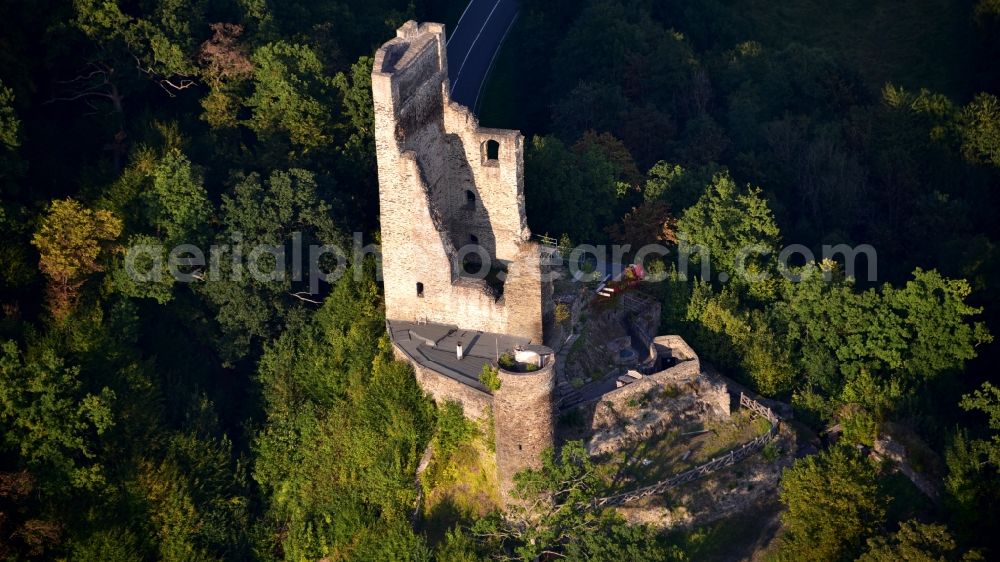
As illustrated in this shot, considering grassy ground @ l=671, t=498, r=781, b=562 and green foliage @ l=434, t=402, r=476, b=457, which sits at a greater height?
green foliage @ l=434, t=402, r=476, b=457

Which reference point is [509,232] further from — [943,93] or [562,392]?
[943,93]

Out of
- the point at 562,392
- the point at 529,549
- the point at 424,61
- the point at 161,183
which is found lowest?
the point at 529,549

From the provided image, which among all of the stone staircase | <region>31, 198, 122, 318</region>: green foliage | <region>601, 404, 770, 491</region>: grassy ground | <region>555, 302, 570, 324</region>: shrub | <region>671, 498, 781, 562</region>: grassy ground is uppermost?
<region>31, 198, 122, 318</region>: green foliage

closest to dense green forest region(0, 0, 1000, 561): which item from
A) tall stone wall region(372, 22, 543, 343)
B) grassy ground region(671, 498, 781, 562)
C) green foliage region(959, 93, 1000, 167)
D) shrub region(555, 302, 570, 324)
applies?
grassy ground region(671, 498, 781, 562)

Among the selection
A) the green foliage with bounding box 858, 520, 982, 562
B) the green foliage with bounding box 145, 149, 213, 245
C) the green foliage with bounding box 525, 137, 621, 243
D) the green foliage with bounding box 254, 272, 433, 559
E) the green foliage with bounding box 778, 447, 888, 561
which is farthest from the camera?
the green foliage with bounding box 525, 137, 621, 243

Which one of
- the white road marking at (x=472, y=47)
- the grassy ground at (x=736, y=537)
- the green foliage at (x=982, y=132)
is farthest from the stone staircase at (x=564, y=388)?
the green foliage at (x=982, y=132)

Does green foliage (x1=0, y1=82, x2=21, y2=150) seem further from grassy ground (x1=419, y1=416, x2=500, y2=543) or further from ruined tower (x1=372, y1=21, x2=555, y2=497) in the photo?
grassy ground (x1=419, y1=416, x2=500, y2=543)

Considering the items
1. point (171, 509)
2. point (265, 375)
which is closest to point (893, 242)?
→ point (265, 375)

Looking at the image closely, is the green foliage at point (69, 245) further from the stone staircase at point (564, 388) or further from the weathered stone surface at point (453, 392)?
the stone staircase at point (564, 388)
